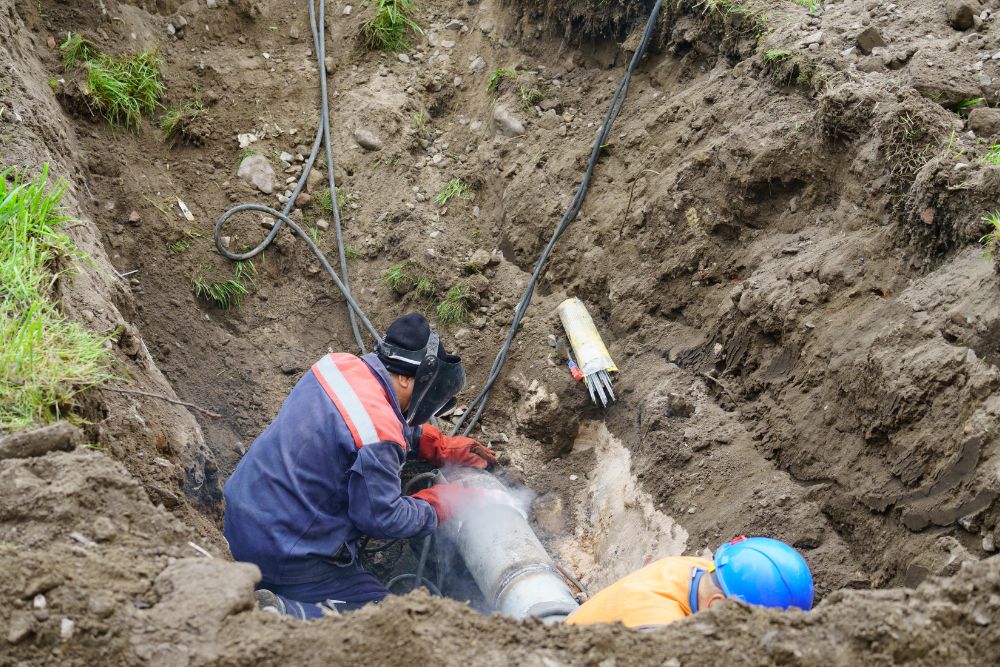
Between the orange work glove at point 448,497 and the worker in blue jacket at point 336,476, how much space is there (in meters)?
0.22

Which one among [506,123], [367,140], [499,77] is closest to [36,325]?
[367,140]

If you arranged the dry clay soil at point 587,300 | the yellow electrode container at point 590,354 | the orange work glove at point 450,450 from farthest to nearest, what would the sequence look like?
the yellow electrode container at point 590,354
the orange work glove at point 450,450
the dry clay soil at point 587,300

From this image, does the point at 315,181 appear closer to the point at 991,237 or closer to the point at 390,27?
the point at 390,27

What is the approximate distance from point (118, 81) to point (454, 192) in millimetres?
2254

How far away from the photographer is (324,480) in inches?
136

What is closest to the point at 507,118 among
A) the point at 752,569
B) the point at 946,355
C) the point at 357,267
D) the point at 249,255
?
the point at 357,267

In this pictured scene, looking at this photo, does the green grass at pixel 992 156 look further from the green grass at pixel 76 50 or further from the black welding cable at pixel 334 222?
the green grass at pixel 76 50

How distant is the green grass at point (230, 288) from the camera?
523cm

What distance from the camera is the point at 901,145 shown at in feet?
12.0

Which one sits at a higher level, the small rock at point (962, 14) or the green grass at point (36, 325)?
the small rock at point (962, 14)

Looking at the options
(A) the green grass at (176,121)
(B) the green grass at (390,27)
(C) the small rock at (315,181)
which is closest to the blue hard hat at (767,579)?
(C) the small rock at (315,181)

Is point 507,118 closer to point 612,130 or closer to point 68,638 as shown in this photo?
point 612,130

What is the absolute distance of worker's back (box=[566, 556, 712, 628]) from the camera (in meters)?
2.69

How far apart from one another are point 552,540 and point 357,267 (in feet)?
7.60
